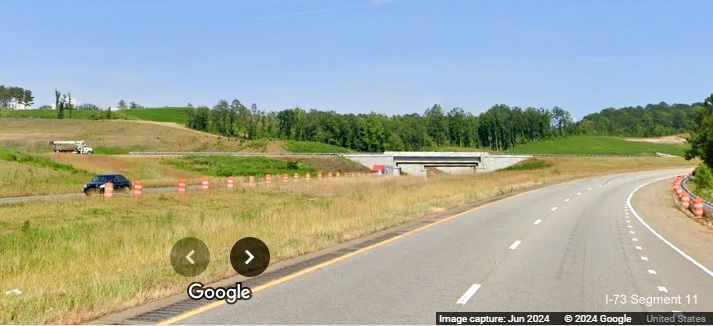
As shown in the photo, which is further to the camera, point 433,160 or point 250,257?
point 433,160

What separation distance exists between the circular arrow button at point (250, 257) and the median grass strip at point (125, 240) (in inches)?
9.2

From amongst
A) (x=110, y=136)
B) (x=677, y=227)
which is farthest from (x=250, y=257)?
(x=110, y=136)

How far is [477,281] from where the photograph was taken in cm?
1205

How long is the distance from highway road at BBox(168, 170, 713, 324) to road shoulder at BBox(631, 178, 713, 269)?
64 centimetres

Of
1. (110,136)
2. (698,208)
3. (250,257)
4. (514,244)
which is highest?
(110,136)

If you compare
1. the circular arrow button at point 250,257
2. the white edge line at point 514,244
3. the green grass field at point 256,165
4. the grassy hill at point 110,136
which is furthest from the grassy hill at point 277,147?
the circular arrow button at point 250,257

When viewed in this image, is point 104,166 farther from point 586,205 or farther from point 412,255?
point 412,255

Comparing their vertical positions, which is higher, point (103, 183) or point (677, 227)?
point (103, 183)

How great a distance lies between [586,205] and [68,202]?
85.7ft

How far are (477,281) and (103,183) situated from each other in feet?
116
